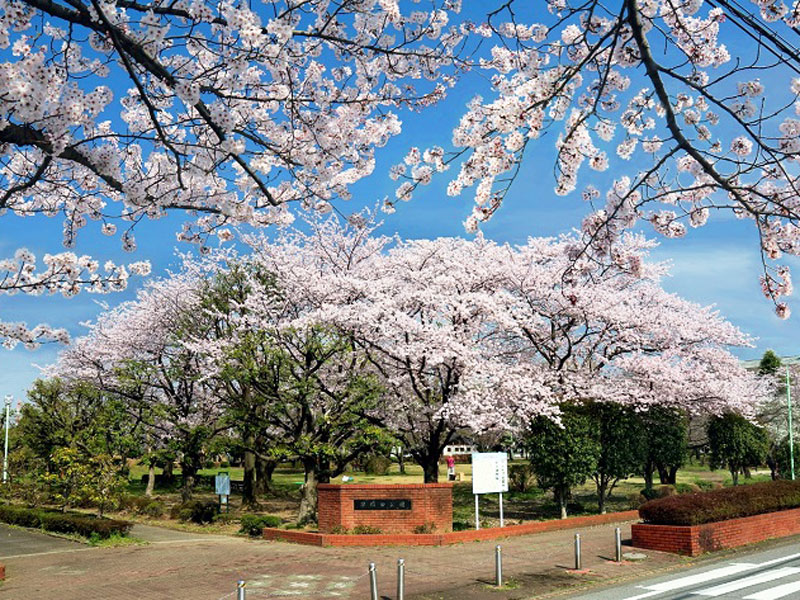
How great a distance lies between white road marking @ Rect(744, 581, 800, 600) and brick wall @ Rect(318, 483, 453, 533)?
27.9 feet

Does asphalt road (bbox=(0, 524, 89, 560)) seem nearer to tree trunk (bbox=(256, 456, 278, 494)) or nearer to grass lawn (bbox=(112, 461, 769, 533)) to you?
grass lawn (bbox=(112, 461, 769, 533))

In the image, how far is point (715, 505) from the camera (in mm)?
17125

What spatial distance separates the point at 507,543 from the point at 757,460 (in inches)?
842

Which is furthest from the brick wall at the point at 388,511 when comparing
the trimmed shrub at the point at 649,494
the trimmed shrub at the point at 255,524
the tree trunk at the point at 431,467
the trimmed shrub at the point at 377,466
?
the trimmed shrub at the point at 377,466

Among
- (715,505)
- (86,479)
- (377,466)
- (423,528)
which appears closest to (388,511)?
(423,528)

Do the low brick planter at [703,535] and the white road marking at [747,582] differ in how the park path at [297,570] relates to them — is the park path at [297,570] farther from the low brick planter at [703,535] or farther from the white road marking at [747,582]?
the white road marking at [747,582]

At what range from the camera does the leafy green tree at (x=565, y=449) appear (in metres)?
22.5

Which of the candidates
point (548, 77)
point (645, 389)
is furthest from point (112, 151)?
point (645, 389)

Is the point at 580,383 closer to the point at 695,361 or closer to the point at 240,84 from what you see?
the point at 695,361

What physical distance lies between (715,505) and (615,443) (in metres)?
7.36

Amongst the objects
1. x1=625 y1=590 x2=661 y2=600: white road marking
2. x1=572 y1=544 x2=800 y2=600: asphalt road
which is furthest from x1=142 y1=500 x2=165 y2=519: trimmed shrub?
x1=625 y1=590 x2=661 y2=600: white road marking

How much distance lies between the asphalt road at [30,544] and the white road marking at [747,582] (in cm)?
1547

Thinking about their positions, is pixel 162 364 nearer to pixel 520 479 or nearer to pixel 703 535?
pixel 520 479

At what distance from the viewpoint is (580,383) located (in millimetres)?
24484
